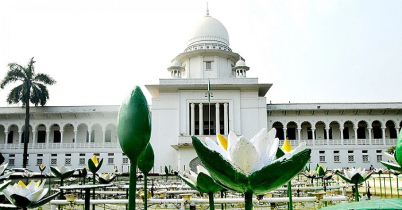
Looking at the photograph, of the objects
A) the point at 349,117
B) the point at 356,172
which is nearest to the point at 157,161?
the point at 349,117

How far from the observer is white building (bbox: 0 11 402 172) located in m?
27.6

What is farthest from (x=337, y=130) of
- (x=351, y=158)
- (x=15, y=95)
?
(x=15, y=95)

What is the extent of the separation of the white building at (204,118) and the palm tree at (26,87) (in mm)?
2637

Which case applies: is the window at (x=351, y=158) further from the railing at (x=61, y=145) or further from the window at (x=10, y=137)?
the window at (x=10, y=137)

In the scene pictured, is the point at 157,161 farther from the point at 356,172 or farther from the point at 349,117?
the point at 356,172

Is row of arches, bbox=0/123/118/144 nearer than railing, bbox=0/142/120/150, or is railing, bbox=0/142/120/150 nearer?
railing, bbox=0/142/120/150

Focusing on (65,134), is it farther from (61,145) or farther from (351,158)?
(351,158)

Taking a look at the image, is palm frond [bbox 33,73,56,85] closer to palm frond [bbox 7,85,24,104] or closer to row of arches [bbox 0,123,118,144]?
palm frond [bbox 7,85,24,104]

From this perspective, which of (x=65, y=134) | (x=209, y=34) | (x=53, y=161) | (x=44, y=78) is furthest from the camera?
(x=65, y=134)

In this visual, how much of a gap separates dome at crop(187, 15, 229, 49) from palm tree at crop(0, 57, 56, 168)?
12168mm

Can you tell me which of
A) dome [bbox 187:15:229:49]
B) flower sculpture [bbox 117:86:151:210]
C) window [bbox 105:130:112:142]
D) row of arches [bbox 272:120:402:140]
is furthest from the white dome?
flower sculpture [bbox 117:86:151:210]

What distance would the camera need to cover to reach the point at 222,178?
1.09 meters

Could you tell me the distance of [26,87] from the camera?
26.6 meters

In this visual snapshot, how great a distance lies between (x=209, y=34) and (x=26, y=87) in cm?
1513
